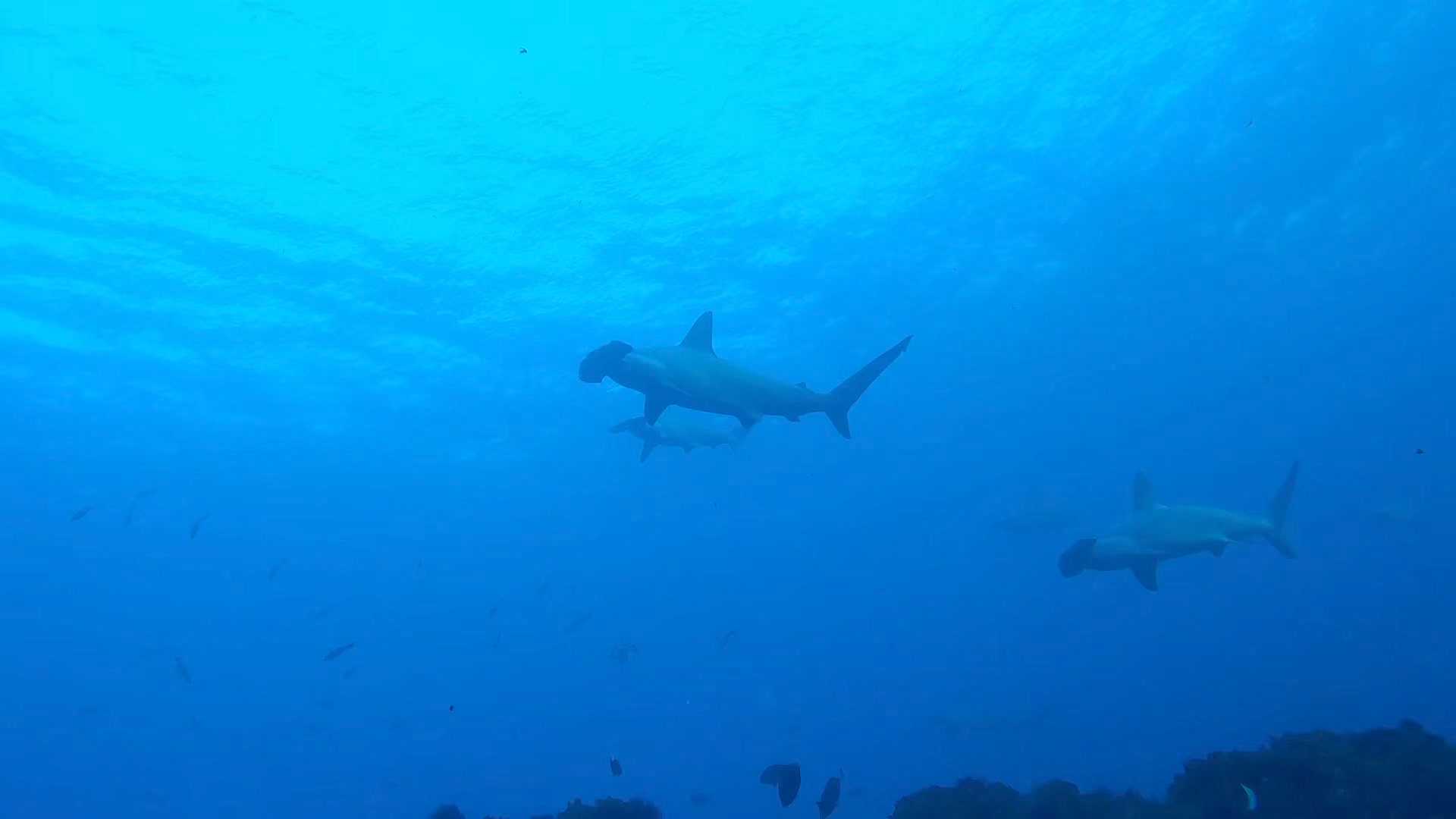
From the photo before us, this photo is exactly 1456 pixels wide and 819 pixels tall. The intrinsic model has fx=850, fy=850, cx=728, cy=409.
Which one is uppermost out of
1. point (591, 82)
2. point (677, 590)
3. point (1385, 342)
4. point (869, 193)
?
point (1385, 342)

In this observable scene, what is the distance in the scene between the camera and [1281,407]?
167 ft

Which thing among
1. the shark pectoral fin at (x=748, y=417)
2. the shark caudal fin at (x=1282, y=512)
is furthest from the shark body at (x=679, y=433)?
the shark caudal fin at (x=1282, y=512)

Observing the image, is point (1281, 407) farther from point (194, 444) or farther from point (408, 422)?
point (194, 444)

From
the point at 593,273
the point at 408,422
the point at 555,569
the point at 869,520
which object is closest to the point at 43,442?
the point at 408,422

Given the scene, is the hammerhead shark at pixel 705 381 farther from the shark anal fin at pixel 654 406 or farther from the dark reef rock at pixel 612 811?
the dark reef rock at pixel 612 811

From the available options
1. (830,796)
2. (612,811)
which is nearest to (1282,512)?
(830,796)

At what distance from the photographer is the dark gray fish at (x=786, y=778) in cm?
976

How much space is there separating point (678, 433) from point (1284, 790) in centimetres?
1398

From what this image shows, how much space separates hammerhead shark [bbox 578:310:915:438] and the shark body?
8.98m

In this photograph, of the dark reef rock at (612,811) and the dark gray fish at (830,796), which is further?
the dark gray fish at (830,796)

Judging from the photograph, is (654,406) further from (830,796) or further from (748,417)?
(830,796)

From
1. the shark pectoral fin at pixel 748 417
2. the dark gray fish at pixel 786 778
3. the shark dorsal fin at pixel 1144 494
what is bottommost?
the dark gray fish at pixel 786 778

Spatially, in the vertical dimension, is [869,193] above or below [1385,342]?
below

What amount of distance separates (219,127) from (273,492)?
29692mm
